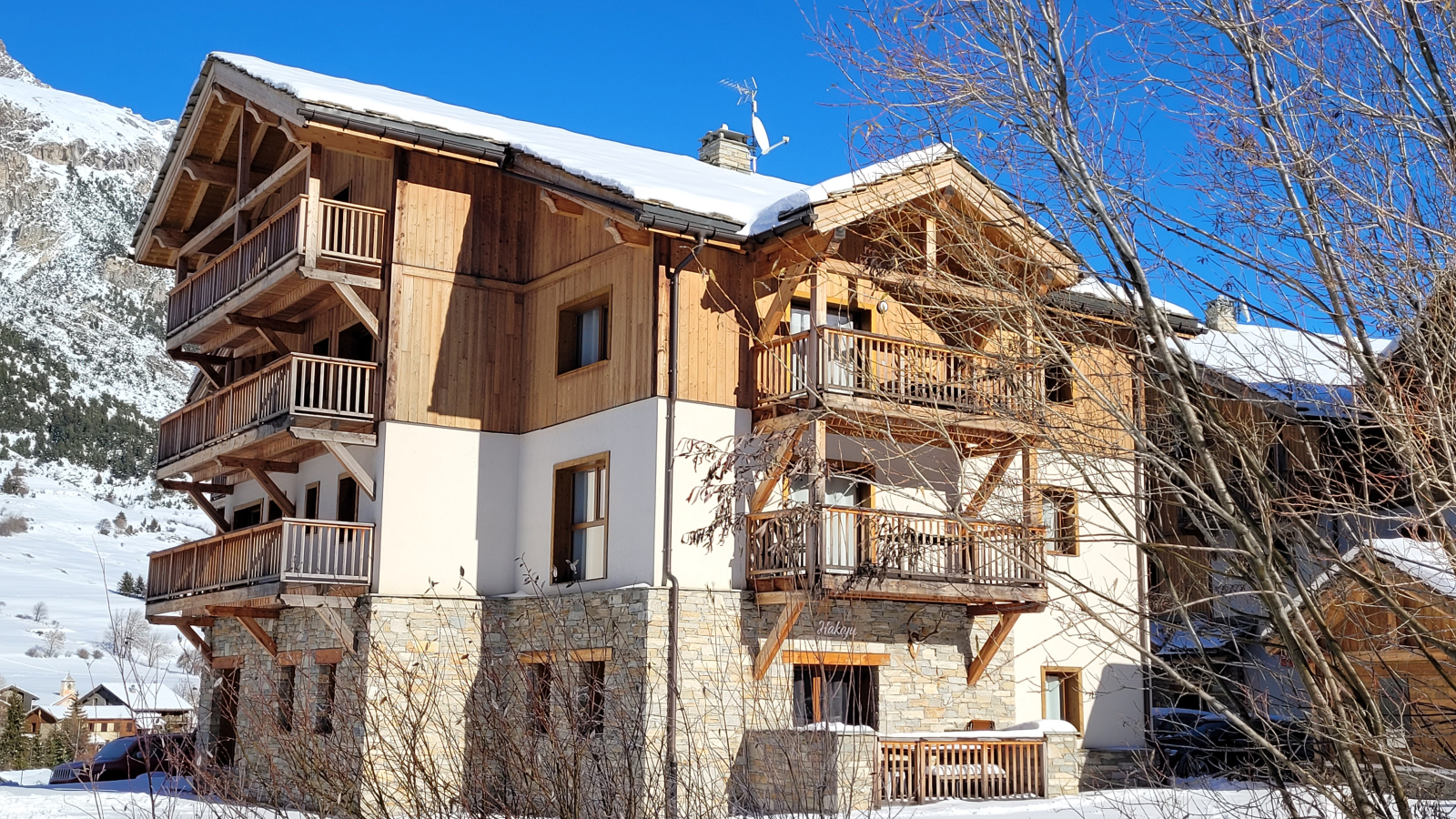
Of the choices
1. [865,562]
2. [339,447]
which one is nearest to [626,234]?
[339,447]

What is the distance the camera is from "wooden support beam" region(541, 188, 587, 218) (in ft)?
67.5

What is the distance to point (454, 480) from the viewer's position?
817 inches

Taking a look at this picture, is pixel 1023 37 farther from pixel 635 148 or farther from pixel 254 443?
pixel 635 148

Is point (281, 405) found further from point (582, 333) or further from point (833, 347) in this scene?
point (833, 347)

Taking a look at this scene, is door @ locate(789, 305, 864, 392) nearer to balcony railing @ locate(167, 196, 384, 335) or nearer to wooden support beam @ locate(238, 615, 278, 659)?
balcony railing @ locate(167, 196, 384, 335)

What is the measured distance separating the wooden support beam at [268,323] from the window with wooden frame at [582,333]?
224 inches

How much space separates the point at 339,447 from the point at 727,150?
9.78m

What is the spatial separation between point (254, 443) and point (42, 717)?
52.0 meters

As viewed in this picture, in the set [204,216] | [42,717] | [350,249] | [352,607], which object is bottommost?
[42,717]

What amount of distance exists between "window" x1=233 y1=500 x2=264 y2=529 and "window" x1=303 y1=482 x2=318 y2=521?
7.04ft

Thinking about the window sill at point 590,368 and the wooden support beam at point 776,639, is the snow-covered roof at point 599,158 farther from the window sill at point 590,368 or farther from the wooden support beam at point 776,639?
the wooden support beam at point 776,639

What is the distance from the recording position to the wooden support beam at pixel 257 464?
23.3 m

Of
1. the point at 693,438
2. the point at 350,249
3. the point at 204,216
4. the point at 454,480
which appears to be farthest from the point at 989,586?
the point at 204,216

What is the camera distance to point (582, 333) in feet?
68.8
